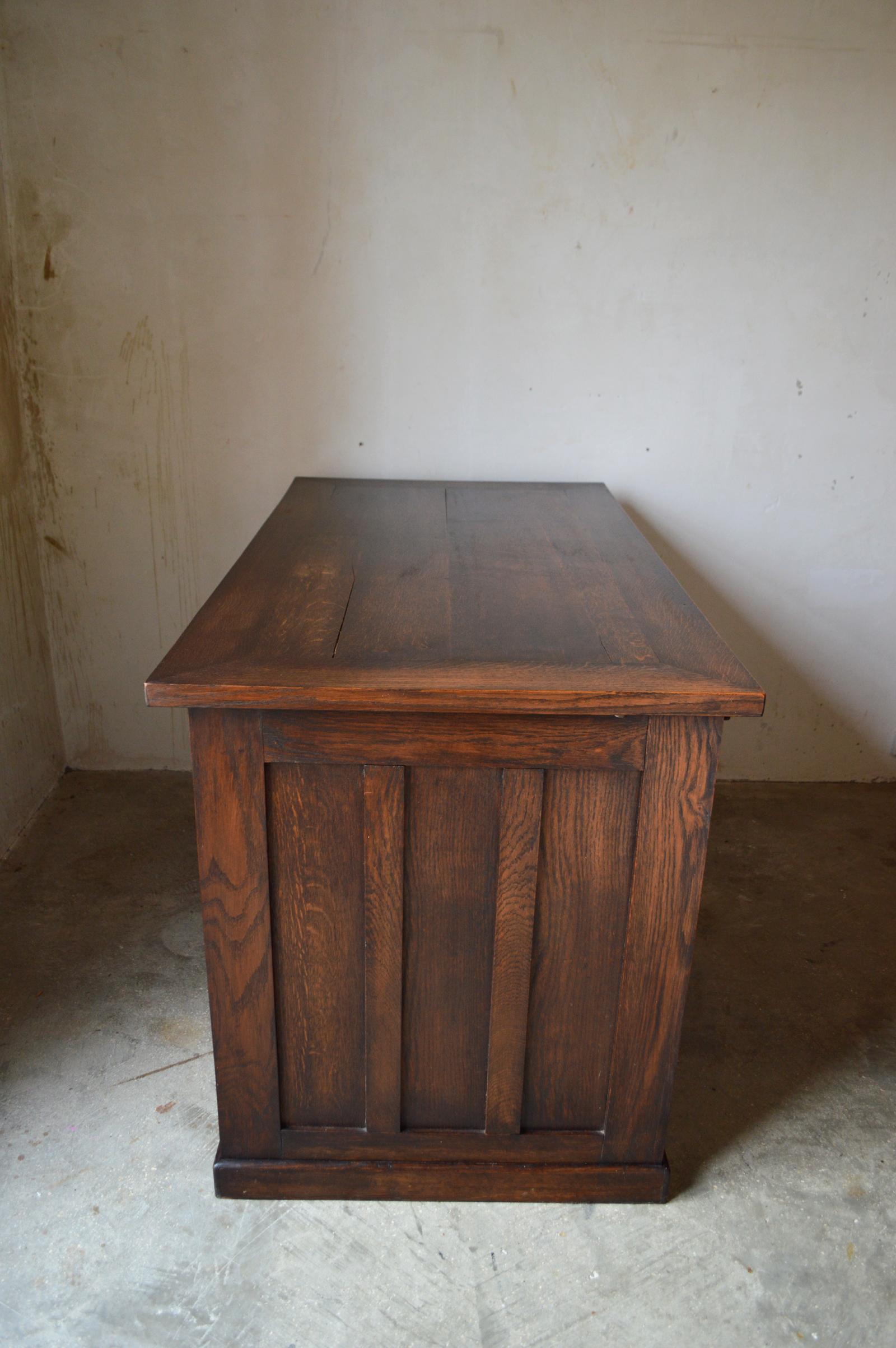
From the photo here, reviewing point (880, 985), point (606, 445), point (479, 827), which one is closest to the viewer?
point (479, 827)

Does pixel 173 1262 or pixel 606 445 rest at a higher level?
pixel 606 445

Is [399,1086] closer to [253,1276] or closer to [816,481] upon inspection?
[253,1276]

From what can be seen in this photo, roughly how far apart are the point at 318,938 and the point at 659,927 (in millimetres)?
509

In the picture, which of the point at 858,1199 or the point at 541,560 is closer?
the point at 858,1199

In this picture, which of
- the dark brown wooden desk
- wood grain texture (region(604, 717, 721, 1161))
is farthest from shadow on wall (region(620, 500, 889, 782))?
wood grain texture (region(604, 717, 721, 1161))

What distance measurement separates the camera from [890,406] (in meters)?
2.63

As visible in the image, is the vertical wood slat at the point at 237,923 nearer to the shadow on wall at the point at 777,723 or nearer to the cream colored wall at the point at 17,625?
the cream colored wall at the point at 17,625

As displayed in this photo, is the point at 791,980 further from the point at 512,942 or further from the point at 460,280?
the point at 460,280

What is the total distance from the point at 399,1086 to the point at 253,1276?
13.2 inches

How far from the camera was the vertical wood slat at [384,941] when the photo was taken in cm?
145

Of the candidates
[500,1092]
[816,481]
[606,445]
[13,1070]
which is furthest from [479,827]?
[816,481]

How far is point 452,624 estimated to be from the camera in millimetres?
1584

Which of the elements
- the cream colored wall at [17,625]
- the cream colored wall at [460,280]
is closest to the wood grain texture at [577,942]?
the cream colored wall at [460,280]

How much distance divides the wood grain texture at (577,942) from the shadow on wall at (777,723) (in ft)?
4.67
